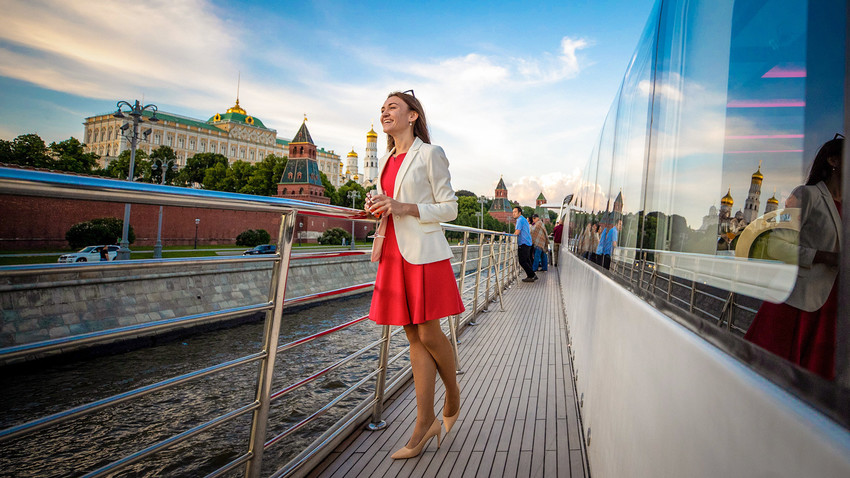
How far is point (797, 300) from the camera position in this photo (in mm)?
610

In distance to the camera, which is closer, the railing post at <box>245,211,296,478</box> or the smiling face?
the railing post at <box>245,211,296,478</box>

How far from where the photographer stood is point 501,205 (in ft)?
440

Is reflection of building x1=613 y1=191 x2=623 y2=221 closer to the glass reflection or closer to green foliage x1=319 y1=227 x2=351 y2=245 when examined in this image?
the glass reflection

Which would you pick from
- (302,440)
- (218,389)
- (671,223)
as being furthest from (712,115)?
(218,389)

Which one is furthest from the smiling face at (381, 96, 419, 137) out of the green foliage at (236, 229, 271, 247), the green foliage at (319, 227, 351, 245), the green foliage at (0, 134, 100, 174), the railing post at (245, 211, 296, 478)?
the green foliage at (0, 134, 100, 174)

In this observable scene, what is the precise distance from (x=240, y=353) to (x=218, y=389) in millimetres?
4106

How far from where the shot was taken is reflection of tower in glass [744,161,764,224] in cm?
79

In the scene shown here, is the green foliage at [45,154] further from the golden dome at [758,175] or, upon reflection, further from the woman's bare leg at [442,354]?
the golden dome at [758,175]

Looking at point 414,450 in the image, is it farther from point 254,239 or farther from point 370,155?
point 370,155

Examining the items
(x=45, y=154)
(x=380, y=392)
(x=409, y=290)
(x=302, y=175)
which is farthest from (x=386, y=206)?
(x=302, y=175)

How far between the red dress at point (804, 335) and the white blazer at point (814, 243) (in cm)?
1

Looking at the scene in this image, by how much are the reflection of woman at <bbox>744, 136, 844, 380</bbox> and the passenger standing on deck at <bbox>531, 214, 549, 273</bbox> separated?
1290 centimetres

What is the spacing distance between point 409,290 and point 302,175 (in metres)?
85.0

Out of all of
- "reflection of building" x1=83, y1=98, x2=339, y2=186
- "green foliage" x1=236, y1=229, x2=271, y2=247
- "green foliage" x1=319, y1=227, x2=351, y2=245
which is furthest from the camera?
"reflection of building" x1=83, y1=98, x2=339, y2=186
